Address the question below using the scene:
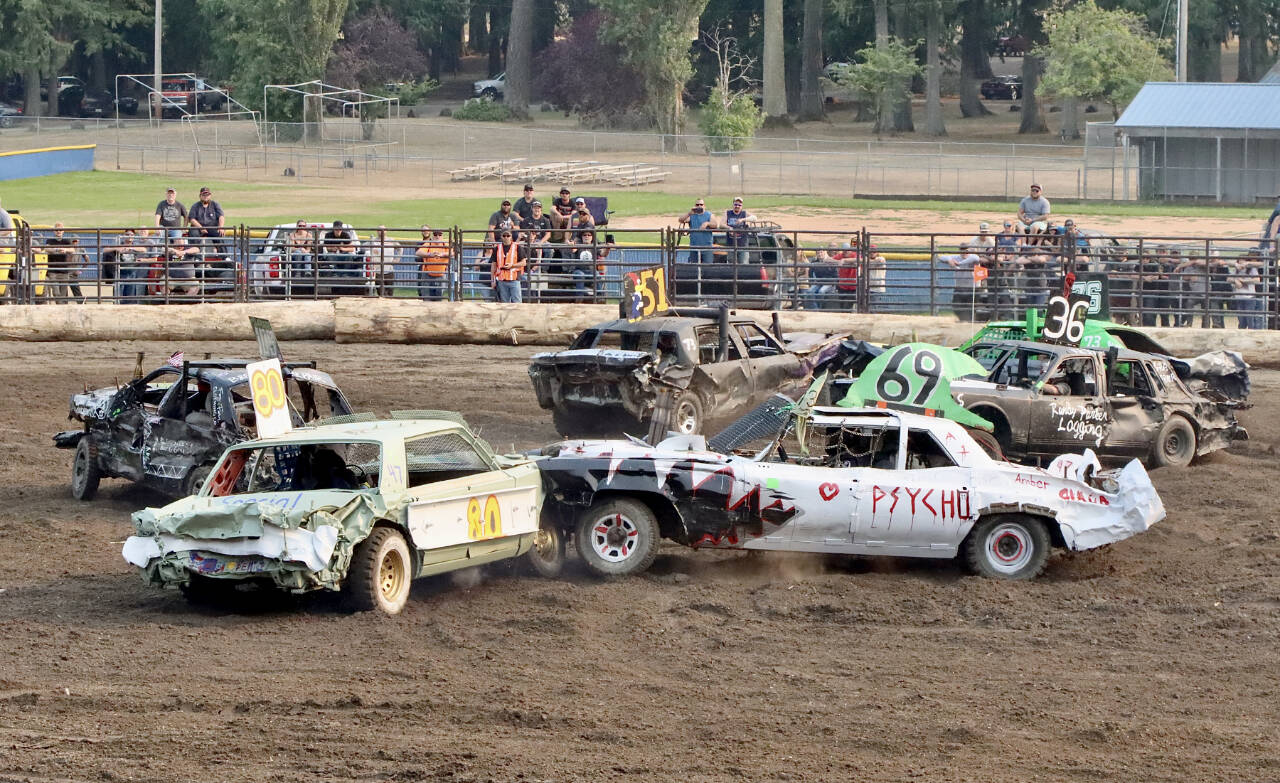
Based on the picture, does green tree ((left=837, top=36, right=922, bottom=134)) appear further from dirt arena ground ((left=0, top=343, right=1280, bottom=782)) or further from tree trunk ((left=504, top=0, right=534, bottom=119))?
dirt arena ground ((left=0, top=343, right=1280, bottom=782))

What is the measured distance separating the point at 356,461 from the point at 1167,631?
5.47 m

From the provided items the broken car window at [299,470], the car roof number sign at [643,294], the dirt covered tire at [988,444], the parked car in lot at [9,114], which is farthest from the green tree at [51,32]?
the broken car window at [299,470]

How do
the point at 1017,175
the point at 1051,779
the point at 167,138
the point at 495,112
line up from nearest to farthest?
the point at 1051,779
the point at 1017,175
the point at 167,138
the point at 495,112

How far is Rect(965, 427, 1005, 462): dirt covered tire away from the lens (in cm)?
1236

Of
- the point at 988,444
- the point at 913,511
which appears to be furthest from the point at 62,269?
the point at 913,511

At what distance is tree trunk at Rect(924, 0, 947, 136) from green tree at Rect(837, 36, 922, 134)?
2.88 feet

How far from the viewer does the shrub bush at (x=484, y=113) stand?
79000 millimetres

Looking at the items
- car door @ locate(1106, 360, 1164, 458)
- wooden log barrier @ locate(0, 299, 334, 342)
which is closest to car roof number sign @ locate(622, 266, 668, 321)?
car door @ locate(1106, 360, 1164, 458)

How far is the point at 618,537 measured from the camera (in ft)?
37.7

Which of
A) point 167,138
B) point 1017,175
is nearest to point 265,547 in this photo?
point 1017,175

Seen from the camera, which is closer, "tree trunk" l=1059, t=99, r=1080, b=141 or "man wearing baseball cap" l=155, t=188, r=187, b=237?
"man wearing baseball cap" l=155, t=188, r=187, b=237

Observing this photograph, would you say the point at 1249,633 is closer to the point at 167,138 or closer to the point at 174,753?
the point at 174,753

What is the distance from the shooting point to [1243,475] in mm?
15938

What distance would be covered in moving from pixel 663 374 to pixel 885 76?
195 feet
